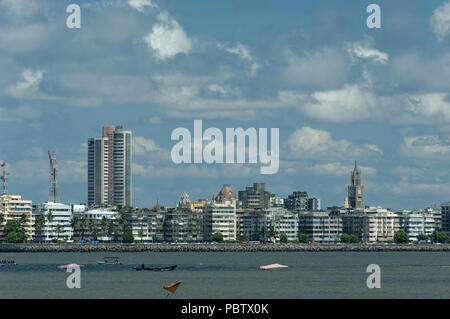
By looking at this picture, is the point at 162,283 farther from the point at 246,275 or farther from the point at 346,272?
the point at 346,272

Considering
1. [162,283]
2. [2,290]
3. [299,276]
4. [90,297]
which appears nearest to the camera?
[90,297]

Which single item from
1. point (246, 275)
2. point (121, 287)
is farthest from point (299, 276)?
point (121, 287)

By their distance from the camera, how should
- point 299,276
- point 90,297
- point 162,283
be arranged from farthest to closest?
point 299,276 < point 162,283 < point 90,297

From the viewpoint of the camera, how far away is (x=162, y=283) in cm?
14200
